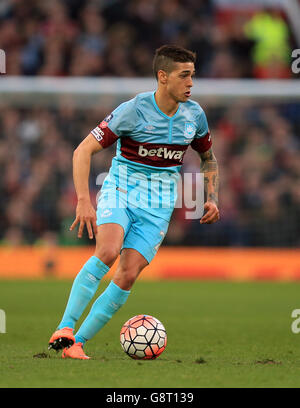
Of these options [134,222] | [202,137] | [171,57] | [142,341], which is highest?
[171,57]

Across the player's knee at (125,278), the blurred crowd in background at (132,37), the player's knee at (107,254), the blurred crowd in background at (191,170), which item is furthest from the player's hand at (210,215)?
the blurred crowd in background at (132,37)

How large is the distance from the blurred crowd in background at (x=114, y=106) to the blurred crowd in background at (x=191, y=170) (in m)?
0.02

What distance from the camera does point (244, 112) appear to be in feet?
56.2

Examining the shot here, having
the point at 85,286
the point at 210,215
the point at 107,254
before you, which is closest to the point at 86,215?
the point at 107,254

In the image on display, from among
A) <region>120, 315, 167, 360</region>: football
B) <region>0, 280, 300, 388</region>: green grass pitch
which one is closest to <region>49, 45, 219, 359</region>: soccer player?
<region>120, 315, 167, 360</region>: football

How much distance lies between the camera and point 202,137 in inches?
259

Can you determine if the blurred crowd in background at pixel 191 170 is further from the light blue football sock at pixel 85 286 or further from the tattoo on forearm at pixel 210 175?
the light blue football sock at pixel 85 286

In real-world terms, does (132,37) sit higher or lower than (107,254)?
higher

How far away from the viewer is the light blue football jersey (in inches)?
243

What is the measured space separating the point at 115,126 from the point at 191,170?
32.0 feet

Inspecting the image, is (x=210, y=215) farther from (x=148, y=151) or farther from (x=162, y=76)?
(x=162, y=76)

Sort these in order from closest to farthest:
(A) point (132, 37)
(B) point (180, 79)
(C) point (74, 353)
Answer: (C) point (74, 353)
(B) point (180, 79)
(A) point (132, 37)

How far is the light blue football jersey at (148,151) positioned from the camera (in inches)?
243
